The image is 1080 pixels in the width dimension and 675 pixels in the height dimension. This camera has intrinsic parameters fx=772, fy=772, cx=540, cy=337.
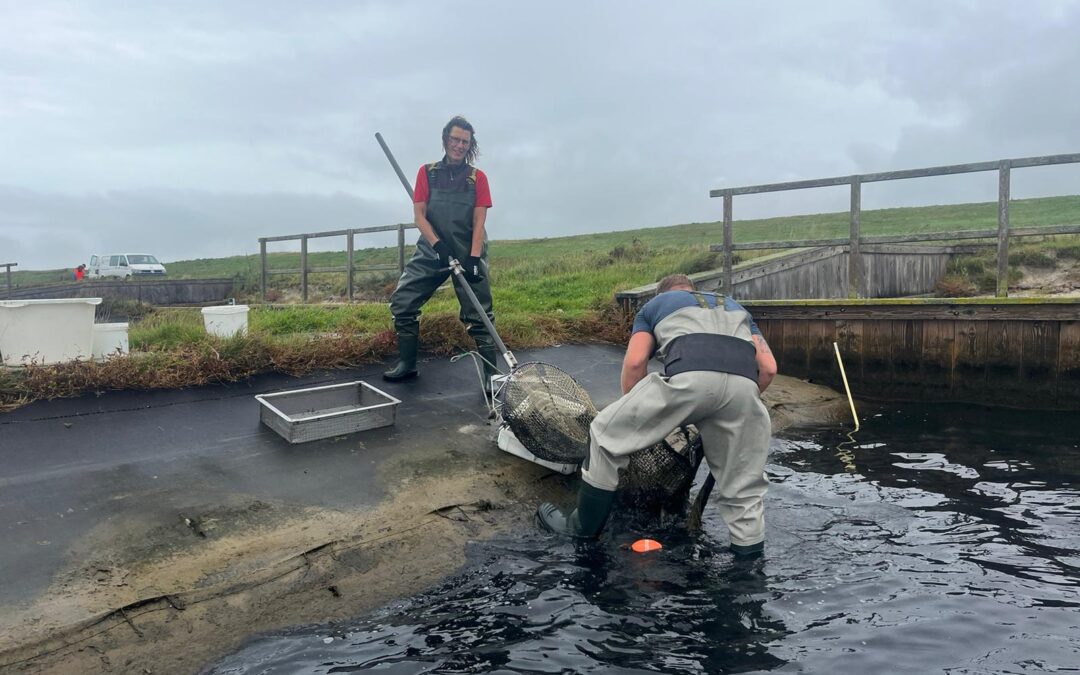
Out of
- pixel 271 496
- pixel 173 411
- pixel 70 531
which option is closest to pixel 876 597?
pixel 271 496

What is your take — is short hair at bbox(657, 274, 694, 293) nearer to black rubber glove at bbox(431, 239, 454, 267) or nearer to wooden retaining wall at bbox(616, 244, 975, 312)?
black rubber glove at bbox(431, 239, 454, 267)

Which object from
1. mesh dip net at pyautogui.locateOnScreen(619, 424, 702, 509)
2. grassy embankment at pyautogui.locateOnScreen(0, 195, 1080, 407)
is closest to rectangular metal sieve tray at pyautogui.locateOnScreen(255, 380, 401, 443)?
grassy embankment at pyautogui.locateOnScreen(0, 195, 1080, 407)

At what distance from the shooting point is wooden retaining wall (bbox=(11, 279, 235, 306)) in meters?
24.3

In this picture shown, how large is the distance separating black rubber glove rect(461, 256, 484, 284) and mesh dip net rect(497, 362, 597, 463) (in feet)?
5.87

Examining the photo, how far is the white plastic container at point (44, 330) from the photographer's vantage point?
6.99 meters

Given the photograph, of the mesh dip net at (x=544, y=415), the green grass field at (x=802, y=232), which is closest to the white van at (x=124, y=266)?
the green grass field at (x=802, y=232)

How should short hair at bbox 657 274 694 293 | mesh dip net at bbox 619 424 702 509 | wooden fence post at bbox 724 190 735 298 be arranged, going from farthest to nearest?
wooden fence post at bbox 724 190 735 298
mesh dip net at bbox 619 424 702 509
short hair at bbox 657 274 694 293

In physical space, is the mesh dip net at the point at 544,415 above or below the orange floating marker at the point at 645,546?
above

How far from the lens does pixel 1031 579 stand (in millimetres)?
4484

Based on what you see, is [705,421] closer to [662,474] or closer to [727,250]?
[662,474]

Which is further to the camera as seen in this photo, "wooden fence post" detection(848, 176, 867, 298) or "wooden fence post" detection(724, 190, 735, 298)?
"wooden fence post" detection(724, 190, 735, 298)

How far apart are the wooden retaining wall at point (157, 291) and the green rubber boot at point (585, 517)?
2125 centimetres

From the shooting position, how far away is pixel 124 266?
1526 inches

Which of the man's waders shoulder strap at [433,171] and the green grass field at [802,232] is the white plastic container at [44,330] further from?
the green grass field at [802,232]
